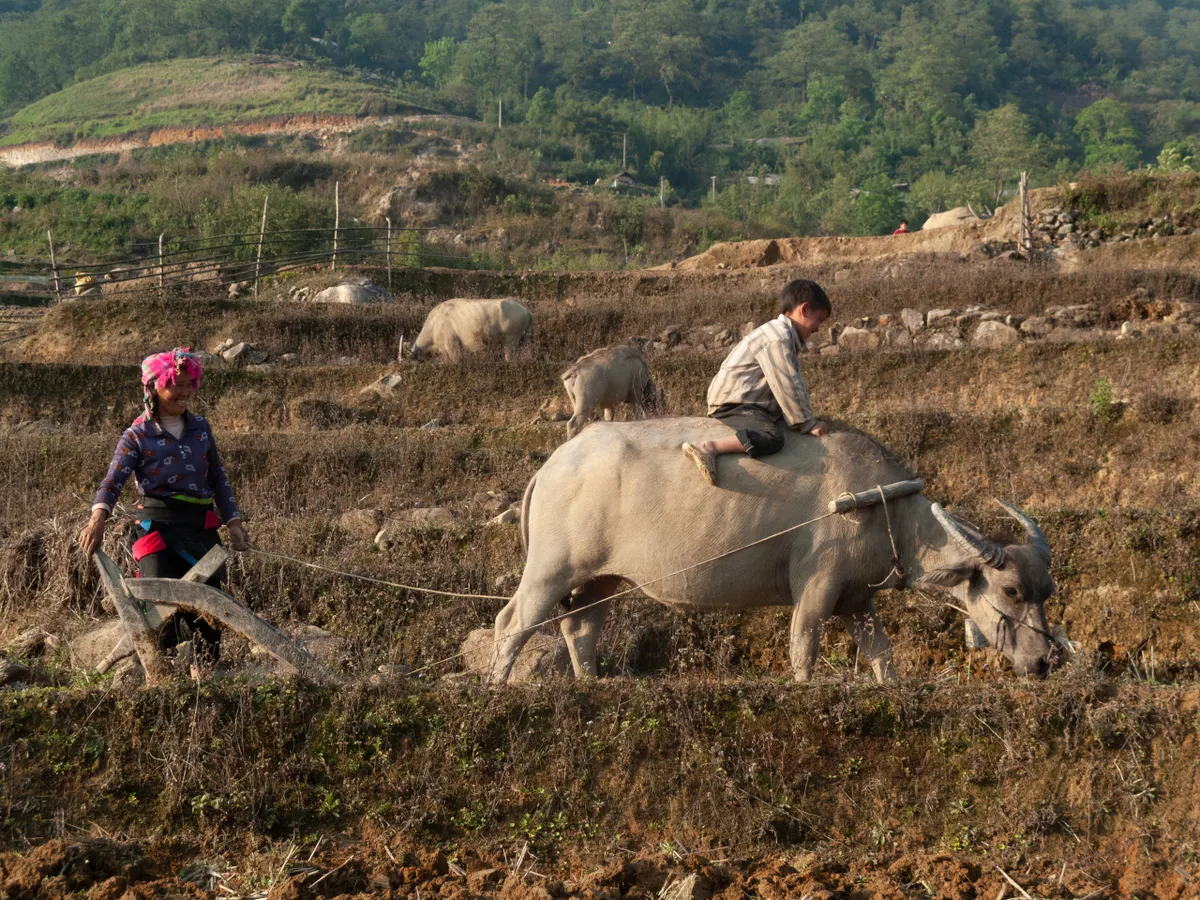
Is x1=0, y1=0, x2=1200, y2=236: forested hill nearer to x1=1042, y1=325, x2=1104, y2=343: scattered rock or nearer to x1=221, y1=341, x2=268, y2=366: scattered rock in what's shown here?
x1=221, y1=341, x2=268, y2=366: scattered rock

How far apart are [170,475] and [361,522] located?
5311 mm

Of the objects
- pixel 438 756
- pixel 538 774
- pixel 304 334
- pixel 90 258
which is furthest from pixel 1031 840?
pixel 90 258

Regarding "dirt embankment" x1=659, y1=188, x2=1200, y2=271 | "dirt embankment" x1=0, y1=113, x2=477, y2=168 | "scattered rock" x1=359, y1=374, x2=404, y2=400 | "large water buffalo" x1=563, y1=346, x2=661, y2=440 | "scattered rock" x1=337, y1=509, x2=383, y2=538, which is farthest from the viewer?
"dirt embankment" x1=0, y1=113, x2=477, y2=168

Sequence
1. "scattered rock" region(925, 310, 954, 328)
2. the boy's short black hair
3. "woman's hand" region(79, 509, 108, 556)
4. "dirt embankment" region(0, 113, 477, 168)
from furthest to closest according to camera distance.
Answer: "dirt embankment" region(0, 113, 477, 168), "scattered rock" region(925, 310, 954, 328), the boy's short black hair, "woman's hand" region(79, 509, 108, 556)

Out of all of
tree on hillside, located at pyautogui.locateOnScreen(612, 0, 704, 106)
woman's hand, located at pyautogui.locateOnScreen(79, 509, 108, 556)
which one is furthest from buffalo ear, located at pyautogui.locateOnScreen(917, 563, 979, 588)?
tree on hillside, located at pyautogui.locateOnScreen(612, 0, 704, 106)

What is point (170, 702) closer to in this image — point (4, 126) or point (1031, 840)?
point (1031, 840)

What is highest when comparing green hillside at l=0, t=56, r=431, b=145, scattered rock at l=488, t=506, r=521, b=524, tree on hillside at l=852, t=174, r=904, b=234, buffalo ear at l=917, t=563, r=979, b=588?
green hillside at l=0, t=56, r=431, b=145

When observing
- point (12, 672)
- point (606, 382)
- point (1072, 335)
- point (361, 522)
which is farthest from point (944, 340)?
point (12, 672)

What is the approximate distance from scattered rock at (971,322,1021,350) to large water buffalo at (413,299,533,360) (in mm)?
6988

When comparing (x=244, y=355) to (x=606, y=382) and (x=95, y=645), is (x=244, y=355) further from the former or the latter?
(x=95, y=645)

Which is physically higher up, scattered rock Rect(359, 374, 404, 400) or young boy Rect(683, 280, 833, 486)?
young boy Rect(683, 280, 833, 486)

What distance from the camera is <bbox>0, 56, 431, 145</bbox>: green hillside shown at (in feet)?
234

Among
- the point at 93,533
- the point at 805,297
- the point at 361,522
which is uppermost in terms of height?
the point at 805,297

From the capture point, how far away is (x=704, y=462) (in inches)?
261
